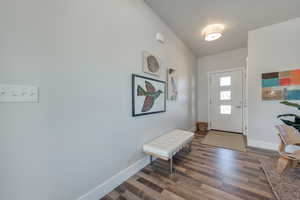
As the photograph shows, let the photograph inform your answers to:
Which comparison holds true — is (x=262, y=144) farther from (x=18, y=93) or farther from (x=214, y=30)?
(x=18, y=93)

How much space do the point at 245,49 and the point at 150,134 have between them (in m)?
3.91

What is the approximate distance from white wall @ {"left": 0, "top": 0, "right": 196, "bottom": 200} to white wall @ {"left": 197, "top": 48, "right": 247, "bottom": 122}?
3.26 meters

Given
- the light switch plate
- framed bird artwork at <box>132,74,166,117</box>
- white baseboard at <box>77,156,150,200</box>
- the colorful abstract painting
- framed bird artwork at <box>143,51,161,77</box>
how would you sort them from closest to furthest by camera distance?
the light switch plate
white baseboard at <box>77,156,150,200</box>
framed bird artwork at <box>132,74,166,117</box>
framed bird artwork at <box>143,51,161,77</box>
the colorful abstract painting

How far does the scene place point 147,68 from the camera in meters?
1.99

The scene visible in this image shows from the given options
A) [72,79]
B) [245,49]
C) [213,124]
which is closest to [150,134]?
[72,79]

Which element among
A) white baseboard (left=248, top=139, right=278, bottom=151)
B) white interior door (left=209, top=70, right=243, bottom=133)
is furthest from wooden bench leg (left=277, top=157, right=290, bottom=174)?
white interior door (left=209, top=70, right=243, bottom=133)

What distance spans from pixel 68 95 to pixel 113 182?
3.85ft

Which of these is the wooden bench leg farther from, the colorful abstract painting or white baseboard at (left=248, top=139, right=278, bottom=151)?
the colorful abstract painting

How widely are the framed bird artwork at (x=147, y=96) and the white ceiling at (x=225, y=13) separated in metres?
1.29

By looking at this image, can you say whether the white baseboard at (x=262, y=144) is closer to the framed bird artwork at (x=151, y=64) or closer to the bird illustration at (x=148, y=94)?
the bird illustration at (x=148, y=94)

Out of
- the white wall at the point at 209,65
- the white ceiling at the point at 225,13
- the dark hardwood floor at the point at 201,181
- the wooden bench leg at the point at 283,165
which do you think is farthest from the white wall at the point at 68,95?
the white wall at the point at 209,65

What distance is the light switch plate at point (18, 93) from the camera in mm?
803

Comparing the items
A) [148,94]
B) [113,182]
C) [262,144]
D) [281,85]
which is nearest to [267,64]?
[281,85]

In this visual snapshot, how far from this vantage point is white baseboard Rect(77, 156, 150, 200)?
4.19 ft
